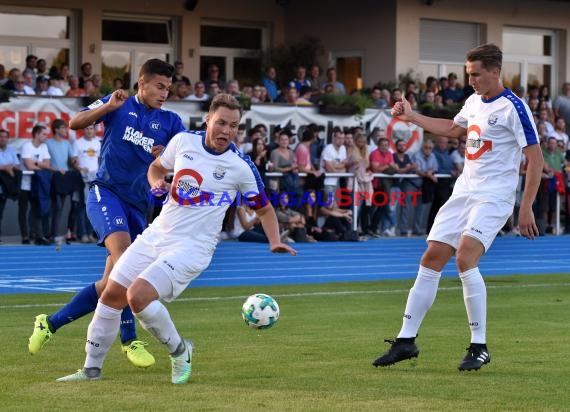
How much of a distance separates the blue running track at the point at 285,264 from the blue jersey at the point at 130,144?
5.56 metres

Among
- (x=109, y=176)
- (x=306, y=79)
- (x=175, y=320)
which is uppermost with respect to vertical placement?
(x=306, y=79)

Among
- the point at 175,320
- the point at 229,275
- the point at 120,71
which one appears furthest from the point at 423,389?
the point at 120,71

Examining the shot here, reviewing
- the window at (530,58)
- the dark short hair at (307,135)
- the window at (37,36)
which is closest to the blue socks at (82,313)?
the dark short hair at (307,135)

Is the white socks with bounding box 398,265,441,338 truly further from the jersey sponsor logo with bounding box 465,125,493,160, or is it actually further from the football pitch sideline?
the jersey sponsor logo with bounding box 465,125,493,160

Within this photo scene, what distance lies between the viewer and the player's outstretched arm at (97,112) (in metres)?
9.11

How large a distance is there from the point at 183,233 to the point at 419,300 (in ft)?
6.31

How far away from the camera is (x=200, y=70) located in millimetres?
34625

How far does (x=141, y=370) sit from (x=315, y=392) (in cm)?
158

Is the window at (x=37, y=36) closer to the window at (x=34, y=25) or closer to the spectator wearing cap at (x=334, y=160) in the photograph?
the window at (x=34, y=25)

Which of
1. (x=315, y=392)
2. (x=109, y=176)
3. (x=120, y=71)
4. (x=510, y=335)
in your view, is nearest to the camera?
(x=315, y=392)

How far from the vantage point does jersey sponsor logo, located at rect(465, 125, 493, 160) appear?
9250 mm

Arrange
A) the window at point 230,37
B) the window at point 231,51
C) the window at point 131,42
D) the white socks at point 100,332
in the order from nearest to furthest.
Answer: the white socks at point 100,332 → the window at point 131,42 → the window at point 231,51 → the window at point 230,37

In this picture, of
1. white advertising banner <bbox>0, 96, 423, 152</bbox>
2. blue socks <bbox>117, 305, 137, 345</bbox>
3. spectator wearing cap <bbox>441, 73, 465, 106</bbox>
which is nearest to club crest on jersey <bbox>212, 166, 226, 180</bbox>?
blue socks <bbox>117, 305, 137, 345</bbox>

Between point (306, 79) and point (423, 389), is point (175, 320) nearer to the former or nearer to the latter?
point (423, 389)
